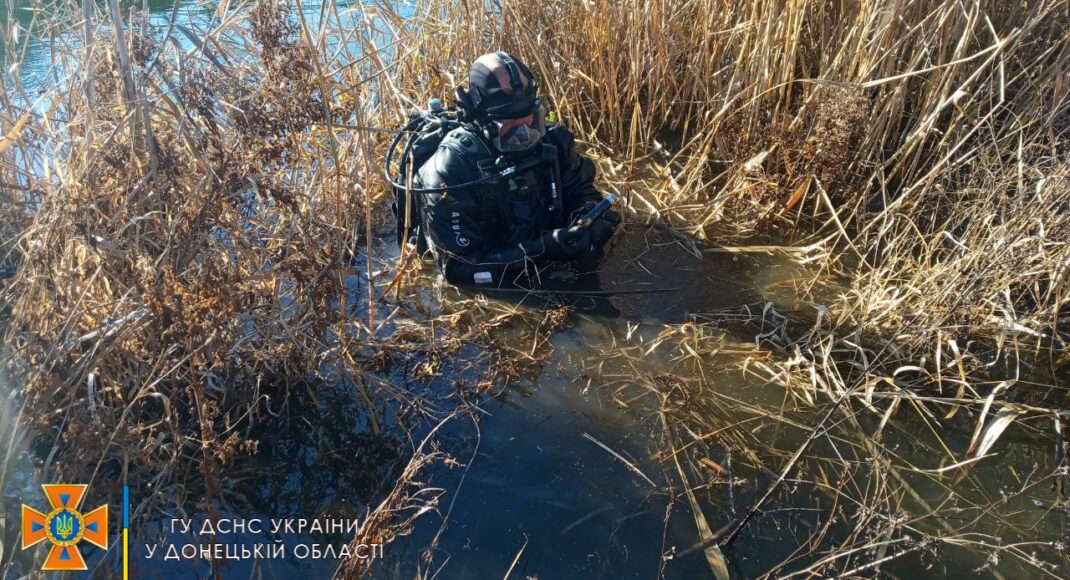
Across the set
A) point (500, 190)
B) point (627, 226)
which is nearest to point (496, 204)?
point (500, 190)

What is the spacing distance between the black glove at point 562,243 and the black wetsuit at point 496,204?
0.02 m

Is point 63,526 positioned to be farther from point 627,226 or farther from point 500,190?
point 627,226

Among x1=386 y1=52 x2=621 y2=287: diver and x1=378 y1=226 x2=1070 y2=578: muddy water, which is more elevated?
x1=386 y1=52 x2=621 y2=287: diver

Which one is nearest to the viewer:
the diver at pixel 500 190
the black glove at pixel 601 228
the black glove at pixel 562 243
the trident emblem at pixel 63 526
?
the trident emblem at pixel 63 526

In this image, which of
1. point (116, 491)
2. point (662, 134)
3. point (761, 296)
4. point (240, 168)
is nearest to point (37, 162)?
point (240, 168)

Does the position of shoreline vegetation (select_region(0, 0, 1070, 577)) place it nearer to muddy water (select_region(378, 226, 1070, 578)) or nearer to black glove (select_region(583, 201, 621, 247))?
muddy water (select_region(378, 226, 1070, 578))

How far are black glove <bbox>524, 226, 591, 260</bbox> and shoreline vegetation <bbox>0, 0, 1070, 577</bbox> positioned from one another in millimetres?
317

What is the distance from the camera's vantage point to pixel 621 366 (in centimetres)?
319

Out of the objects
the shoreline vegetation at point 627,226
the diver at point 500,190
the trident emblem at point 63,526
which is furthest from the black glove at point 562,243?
the trident emblem at point 63,526

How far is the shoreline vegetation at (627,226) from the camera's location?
2.24 metres

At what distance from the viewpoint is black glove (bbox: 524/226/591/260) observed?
11.5ft

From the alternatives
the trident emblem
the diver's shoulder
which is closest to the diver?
the diver's shoulder

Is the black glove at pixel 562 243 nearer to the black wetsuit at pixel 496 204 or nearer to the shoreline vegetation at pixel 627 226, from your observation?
the black wetsuit at pixel 496 204

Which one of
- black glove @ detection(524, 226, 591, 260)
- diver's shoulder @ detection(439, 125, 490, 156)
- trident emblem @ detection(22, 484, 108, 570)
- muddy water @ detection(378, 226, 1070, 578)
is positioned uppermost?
diver's shoulder @ detection(439, 125, 490, 156)
